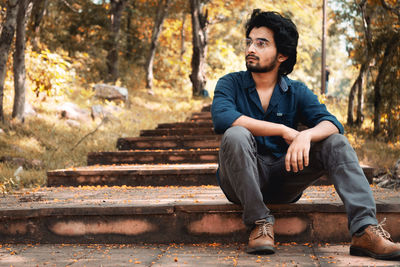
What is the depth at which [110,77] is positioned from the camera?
48.3 ft

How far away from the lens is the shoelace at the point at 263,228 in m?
2.25

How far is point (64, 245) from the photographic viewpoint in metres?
2.65

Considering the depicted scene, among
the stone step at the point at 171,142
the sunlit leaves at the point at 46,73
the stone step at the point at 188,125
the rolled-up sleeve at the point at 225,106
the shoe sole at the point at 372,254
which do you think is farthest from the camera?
the sunlit leaves at the point at 46,73

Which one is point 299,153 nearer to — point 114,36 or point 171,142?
point 171,142

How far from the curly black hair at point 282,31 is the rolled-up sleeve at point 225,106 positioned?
0.36m

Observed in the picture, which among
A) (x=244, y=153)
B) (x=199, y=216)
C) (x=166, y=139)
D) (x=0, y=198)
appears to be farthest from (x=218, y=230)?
(x=166, y=139)

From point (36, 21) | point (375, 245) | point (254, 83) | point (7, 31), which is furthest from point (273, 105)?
point (36, 21)

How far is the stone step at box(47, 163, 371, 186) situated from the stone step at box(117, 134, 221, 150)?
77.5 inches

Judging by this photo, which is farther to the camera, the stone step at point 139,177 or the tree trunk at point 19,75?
the tree trunk at point 19,75

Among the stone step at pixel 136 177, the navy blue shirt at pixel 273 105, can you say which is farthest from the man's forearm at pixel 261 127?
the stone step at pixel 136 177

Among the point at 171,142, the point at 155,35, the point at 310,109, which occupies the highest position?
the point at 155,35

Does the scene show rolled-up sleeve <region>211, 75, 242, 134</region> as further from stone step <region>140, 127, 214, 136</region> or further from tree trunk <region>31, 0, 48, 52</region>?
tree trunk <region>31, 0, 48, 52</region>

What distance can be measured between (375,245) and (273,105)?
3.24ft

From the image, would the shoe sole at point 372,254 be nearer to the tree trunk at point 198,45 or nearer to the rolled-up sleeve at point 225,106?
the rolled-up sleeve at point 225,106
